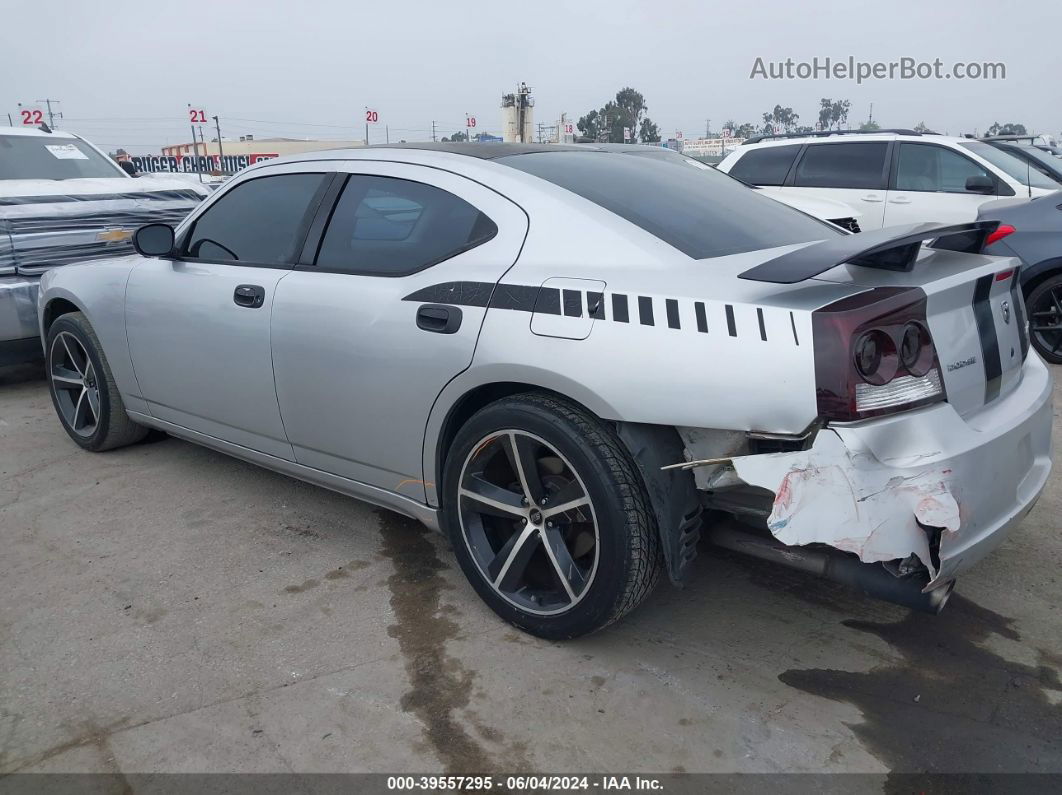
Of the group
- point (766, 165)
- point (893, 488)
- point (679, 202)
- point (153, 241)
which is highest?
point (766, 165)

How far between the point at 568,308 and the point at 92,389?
323 cm

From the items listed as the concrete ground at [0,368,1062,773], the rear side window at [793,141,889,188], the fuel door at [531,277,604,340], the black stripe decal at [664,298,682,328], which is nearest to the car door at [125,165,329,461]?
the concrete ground at [0,368,1062,773]

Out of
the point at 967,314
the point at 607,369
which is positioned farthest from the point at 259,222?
the point at 967,314

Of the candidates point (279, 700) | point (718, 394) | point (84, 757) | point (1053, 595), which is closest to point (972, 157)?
point (1053, 595)

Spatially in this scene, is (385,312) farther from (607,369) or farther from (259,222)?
(259,222)

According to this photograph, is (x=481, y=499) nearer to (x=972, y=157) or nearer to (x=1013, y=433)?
(x=1013, y=433)

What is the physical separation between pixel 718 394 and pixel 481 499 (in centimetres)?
93

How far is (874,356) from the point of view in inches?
86.2

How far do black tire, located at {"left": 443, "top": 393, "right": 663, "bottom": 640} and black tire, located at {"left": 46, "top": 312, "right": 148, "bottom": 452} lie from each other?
2.61m

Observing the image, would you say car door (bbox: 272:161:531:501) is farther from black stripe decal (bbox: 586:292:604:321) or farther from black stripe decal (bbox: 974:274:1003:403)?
black stripe decal (bbox: 974:274:1003:403)

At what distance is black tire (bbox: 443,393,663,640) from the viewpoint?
2477 mm

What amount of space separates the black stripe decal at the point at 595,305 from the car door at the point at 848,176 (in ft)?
21.4

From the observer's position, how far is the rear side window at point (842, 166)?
8195mm

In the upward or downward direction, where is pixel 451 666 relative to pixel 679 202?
downward
